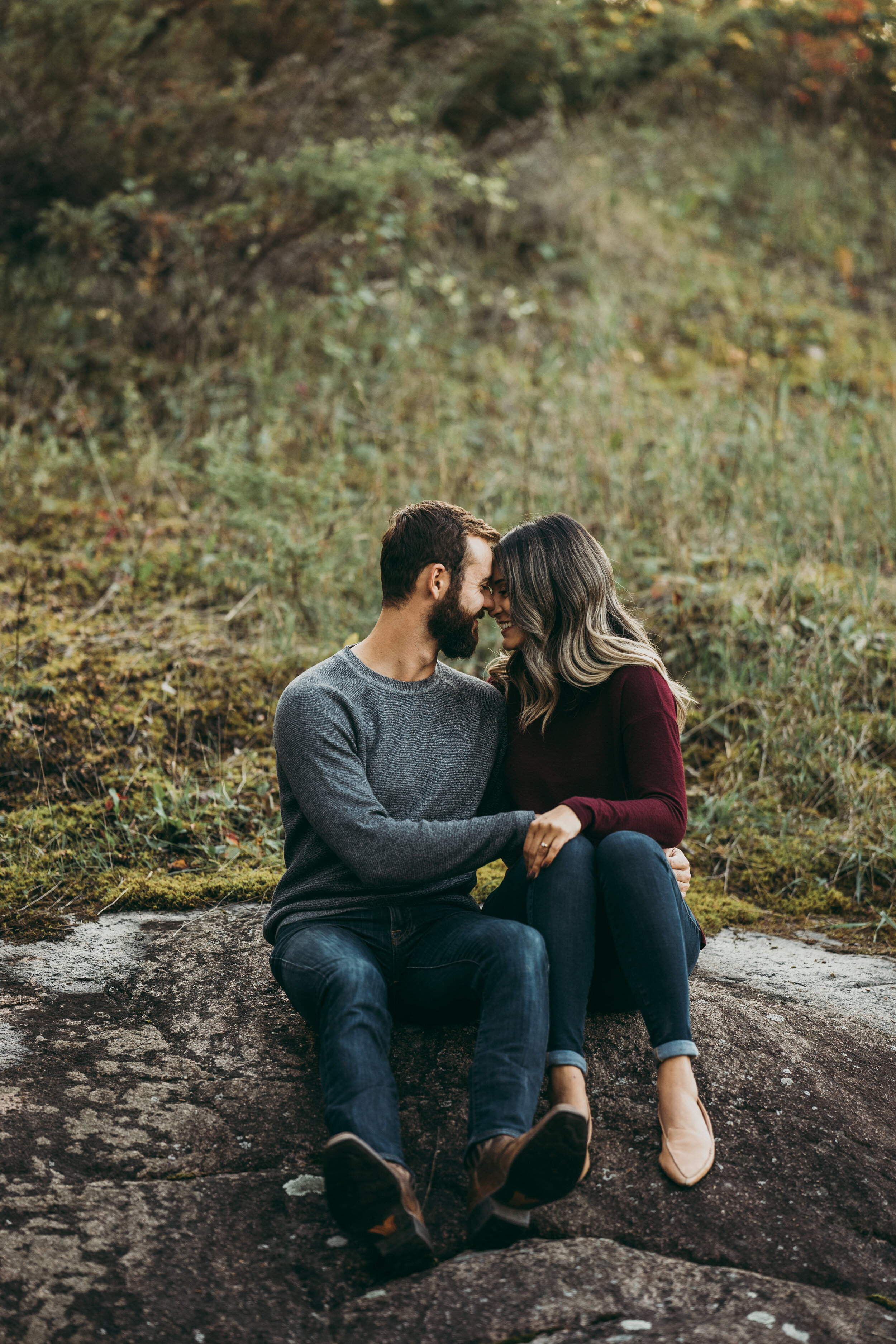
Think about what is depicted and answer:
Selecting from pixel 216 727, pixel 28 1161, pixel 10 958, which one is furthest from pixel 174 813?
pixel 28 1161

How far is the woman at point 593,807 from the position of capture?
7.59 feet

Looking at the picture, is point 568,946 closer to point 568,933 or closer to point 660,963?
point 568,933

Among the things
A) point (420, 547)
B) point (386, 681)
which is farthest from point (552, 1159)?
point (420, 547)

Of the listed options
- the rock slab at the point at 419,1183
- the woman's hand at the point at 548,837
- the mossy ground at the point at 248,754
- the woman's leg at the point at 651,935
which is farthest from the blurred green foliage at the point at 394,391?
the woman's leg at the point at 651,935

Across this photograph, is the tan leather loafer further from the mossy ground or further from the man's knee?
the mossy ground

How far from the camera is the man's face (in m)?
2.74

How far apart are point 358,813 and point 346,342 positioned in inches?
181

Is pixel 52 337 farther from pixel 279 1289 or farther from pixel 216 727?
pixel 279 1289

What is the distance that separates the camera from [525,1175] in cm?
194

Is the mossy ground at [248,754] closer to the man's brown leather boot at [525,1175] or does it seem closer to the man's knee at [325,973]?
the man's knee at [325,973]

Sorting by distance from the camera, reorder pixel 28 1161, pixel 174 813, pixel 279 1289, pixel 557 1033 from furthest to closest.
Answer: pixel 174 813 → pixel 557 1033 → pixel 28 1161 → pixel 279 1289

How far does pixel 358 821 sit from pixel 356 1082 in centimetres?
57

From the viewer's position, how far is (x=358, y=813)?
242 centimetres

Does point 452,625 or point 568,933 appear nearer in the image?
point 568,933
